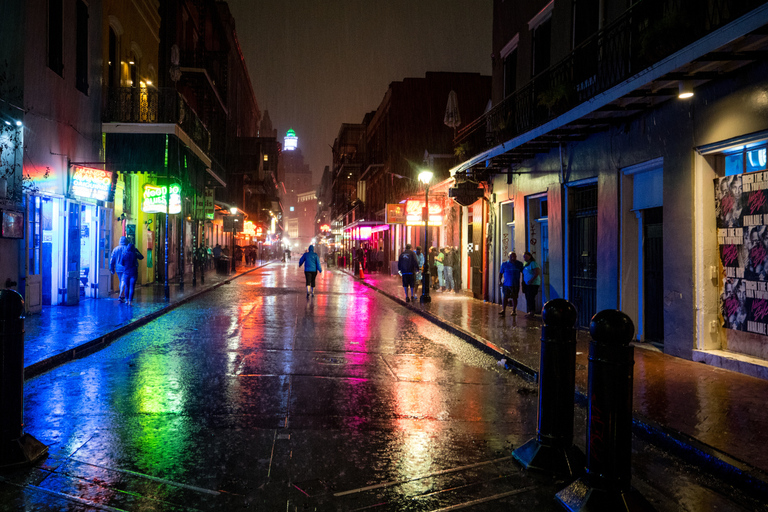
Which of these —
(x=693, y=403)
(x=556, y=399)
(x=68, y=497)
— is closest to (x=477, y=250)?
(x=693, y=403)

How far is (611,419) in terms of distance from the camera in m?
3.76

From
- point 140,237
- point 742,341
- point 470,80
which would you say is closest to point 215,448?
point 742,341

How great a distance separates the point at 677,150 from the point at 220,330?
8.83 meters

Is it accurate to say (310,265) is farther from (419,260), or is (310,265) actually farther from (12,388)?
(12,388)

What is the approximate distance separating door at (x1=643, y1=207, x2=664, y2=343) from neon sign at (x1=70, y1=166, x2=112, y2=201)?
1332cm

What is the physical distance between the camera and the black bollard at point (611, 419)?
3691 millimetres

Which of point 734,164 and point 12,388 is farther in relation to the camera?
point 734,164

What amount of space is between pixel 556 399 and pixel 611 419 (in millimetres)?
782

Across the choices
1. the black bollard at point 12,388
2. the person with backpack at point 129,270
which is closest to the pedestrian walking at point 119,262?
the person with backpack at point 129,270

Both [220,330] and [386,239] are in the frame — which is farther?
[386,239]

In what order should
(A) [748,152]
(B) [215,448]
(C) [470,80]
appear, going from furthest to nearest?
(C) [470,80] < (A) [748,152] < (B) [215,448]

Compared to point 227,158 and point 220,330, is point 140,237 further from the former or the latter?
point 227,158

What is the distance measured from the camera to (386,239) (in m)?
47.1

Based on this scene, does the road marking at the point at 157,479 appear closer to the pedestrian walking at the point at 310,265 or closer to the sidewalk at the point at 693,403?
the sidewalk at the point at 693,403
